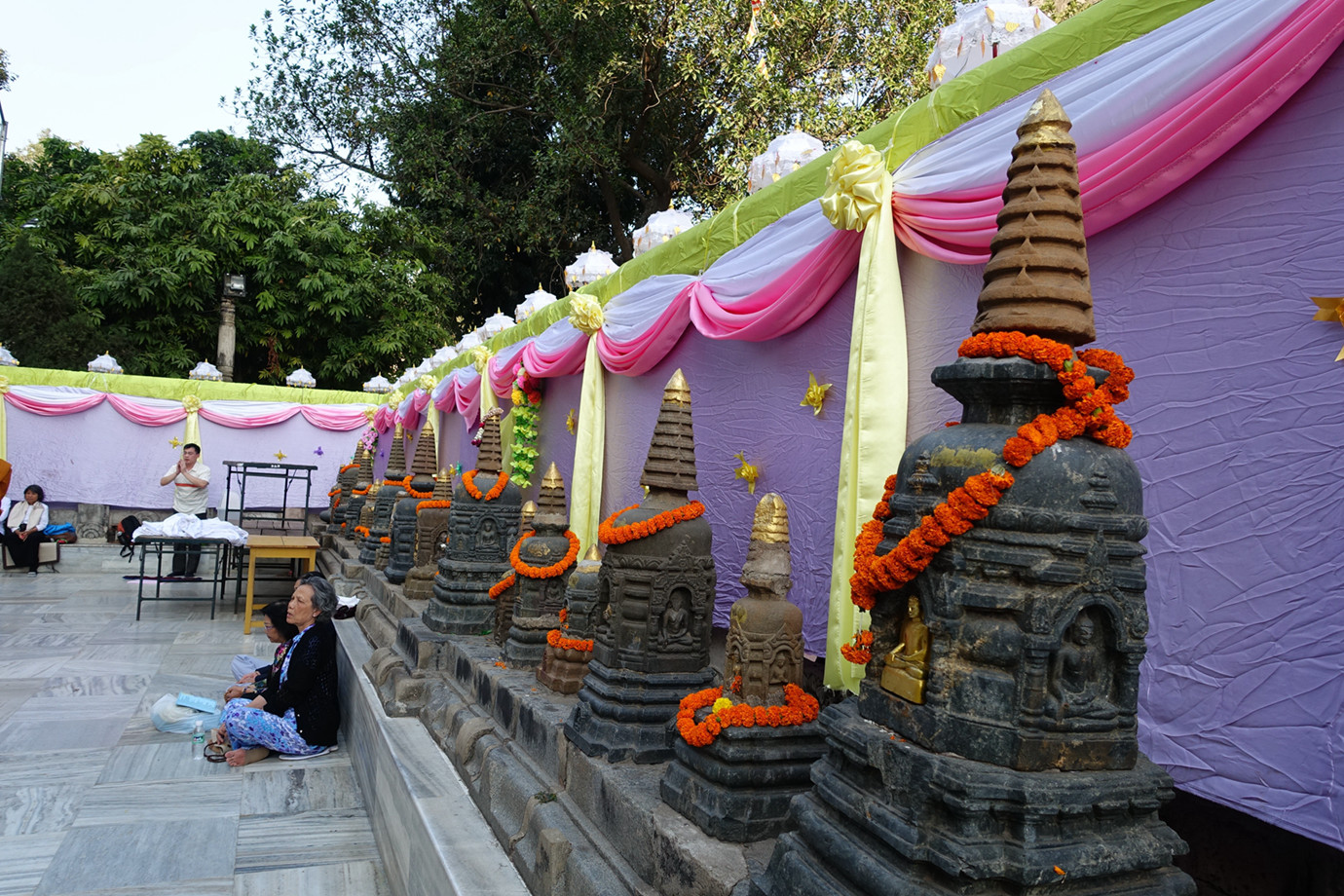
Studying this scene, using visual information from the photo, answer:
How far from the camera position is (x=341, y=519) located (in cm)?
1371

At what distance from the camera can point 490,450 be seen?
7.09 metres

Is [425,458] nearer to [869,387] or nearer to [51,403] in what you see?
[869,387]

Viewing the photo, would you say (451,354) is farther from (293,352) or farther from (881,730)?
(881,730)

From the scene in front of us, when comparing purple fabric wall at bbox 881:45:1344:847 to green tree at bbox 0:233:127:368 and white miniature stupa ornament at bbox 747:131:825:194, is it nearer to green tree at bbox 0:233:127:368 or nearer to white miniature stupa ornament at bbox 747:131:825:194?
white miniature stupa ornament at bbox 747:131:825:194

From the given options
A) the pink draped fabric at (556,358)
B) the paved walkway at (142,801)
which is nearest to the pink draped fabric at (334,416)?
the paved walkway at (142,801)

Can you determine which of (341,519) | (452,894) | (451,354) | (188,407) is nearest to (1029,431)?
(452,894)

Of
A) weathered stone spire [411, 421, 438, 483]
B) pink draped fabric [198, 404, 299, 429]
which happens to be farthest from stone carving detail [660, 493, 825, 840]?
pink draped fabric [198, 404, 299, 429]

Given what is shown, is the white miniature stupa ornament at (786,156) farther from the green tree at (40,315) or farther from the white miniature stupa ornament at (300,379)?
the green tree at (40,315)

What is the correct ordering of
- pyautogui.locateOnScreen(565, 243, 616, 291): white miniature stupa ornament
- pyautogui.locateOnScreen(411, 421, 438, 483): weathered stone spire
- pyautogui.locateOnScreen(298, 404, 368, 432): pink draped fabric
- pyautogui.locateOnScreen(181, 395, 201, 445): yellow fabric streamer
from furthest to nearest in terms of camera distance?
pyautogui.locateOnScreen(298, 404, 368, 432): pink draped fabric < pyautogui.locateOnScreen(181, 395, 201, 445): yellow fabric streamer < pyautogui.locateOnScreen(411, 421, 438, 483): weathered stone spire < pyautogui.locateOnScreen(565, 243, 616, 291): white miniature stupa ornament

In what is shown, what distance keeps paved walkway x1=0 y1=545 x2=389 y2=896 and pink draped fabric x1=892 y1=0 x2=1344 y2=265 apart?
4.04 meters

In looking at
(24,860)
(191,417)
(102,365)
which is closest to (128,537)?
(191,417)

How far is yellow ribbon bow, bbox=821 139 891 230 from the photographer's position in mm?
3246

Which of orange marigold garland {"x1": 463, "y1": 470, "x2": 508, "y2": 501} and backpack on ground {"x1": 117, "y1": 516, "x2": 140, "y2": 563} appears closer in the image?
orange marigold garland {"x1": 463, "y1": 470, "x2": 508, "y2": 501}

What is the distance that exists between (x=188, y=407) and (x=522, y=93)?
8.90 meters
